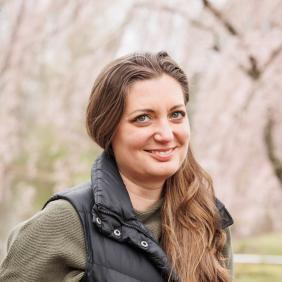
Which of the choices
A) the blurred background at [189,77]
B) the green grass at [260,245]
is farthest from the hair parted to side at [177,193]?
the green grass at [260,245]

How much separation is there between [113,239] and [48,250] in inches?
6.3

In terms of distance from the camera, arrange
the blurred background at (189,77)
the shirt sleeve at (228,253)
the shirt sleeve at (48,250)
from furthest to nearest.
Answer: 1. the blurred background at (189,77)
2. the shirt sleeve at (228,253)
3. the shirt sleeve at (48,250)

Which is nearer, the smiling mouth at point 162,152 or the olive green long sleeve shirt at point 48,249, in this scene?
the olive green long sleeve shirt at point 48,249

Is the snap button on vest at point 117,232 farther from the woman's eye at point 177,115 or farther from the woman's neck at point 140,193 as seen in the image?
the woman's eye at point 177,115

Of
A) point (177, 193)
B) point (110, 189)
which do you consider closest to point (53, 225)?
point (110, 189)

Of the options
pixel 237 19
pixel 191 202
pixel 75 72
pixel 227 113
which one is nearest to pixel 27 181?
pixel 75 72

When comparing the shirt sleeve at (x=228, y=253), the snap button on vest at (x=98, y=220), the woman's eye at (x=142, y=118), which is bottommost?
the shirt sleeve at (x=228, y=253)

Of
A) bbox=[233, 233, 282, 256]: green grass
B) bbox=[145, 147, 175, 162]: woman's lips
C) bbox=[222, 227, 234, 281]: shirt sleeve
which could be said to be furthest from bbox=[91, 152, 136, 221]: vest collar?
bbox=[233, 233, 282, 256]: green grass

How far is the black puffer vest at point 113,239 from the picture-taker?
1.59m

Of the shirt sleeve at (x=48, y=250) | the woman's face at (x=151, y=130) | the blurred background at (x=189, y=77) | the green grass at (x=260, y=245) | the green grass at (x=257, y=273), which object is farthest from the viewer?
the green grass at (x=260, y=245)

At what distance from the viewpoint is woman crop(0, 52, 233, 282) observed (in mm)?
1581

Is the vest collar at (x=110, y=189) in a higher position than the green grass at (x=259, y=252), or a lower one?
higher

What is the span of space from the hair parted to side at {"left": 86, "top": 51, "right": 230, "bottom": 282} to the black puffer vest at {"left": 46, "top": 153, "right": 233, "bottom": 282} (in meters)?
0.10

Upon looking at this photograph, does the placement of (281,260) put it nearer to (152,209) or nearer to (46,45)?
(46,45)
